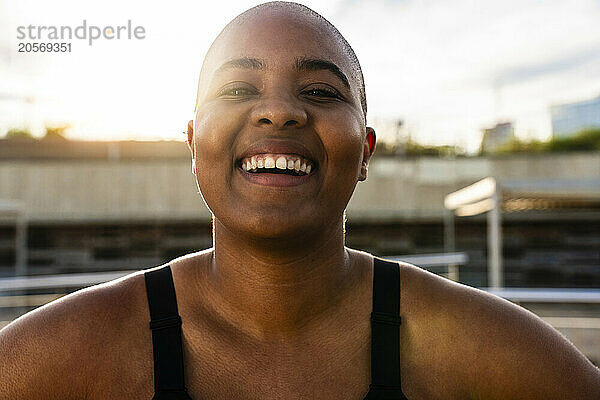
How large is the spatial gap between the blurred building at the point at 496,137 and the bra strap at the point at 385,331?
1092 centimetres

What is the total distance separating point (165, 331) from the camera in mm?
1335

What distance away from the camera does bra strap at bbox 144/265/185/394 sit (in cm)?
126

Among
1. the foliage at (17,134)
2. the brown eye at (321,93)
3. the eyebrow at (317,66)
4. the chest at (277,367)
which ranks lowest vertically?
the chest at (277,367)

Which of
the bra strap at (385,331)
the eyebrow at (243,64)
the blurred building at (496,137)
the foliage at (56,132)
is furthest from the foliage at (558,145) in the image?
the eyebrow at (243,64)

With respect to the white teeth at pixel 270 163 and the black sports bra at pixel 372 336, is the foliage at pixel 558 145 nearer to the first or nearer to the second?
the black sports bra at pixel 372 336

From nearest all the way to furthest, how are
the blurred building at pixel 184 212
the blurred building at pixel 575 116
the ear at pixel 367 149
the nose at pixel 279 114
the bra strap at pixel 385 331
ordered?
the nose at pixel 279 114 → the bra strap at pixel 385 331 → the ear at pixel 367 149 → the blurred building at pixel 575 116 → the blurred building at pixel 184 212

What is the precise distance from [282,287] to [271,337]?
0.11m

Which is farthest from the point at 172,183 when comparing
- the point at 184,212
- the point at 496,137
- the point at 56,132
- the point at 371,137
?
the point at 371,137

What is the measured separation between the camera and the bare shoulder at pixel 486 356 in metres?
1.36

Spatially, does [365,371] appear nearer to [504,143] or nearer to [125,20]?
[125,20]

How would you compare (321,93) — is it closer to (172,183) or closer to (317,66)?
(317,66)

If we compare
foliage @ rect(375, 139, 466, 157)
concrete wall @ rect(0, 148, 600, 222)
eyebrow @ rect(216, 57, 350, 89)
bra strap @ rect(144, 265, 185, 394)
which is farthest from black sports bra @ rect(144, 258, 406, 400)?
foliage @ rect(375, 139, 466, 157)

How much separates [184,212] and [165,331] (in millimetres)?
11100

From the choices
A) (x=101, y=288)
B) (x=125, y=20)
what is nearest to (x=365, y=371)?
(x=101, y=288)
